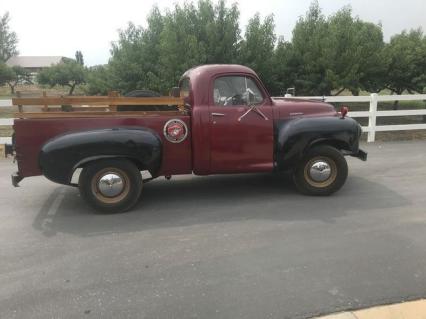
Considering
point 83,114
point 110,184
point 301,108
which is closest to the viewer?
point 110,184

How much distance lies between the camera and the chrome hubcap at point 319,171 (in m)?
6.30

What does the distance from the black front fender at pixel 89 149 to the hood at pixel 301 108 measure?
1903 millimetres

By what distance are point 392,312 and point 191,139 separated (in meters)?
3.36

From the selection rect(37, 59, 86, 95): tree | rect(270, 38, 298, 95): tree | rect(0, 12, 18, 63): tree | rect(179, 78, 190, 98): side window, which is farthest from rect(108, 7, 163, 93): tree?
rect(0, 12, 18, 63): tree

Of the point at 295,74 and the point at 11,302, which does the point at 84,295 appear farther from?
the point at 295,74

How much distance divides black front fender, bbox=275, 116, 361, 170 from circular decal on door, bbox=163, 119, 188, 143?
1305 millimetres

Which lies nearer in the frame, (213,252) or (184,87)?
(213,252)

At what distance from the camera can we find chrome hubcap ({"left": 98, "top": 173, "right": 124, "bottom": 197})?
18.2ft

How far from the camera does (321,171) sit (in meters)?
6.31

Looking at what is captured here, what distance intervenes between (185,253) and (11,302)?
1.62 metres

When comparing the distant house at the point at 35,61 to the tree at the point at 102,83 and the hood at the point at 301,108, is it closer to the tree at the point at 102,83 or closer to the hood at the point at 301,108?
the tree at the point at 102,83

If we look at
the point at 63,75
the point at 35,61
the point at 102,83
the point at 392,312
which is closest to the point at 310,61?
the point at 102,83

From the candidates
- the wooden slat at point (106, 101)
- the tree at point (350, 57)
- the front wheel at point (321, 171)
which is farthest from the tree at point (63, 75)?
the front wheel at point (321, 171)

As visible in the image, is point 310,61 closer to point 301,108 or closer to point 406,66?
point 406,66
